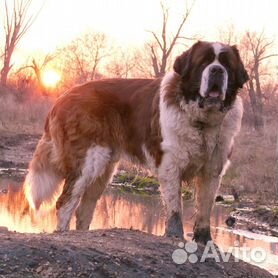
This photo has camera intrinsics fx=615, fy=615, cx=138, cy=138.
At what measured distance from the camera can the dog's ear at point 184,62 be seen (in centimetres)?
629

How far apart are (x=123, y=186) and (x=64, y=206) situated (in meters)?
10.0

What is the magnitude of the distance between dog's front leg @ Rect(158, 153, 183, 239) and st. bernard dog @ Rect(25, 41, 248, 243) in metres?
0.01

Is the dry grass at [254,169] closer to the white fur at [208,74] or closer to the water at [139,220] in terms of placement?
the water at [139,220]

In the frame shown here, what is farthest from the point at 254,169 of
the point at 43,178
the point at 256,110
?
the point at 256,110

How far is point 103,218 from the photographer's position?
10680mm

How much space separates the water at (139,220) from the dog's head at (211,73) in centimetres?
202

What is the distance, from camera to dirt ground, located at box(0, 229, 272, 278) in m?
4.16

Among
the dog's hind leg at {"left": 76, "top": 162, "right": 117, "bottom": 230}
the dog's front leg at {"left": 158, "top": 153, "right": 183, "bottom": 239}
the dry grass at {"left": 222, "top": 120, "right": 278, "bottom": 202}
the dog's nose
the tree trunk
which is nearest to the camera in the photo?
the dog's nose

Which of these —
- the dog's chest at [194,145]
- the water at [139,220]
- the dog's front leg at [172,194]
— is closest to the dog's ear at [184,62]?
the dog's chest at [194,145]

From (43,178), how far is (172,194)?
1707 millimetres

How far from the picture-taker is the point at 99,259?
4473 millimetres

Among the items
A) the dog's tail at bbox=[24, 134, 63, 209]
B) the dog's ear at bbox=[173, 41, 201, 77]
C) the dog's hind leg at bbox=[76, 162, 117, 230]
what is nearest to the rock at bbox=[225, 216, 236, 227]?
the dog's hind leg at bbox=[76, 162, 117, 230]

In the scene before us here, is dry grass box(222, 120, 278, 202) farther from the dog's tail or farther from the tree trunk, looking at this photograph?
the dog's tail

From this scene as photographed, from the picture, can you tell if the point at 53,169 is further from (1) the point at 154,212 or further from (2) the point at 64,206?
(1) the point at 154,212
